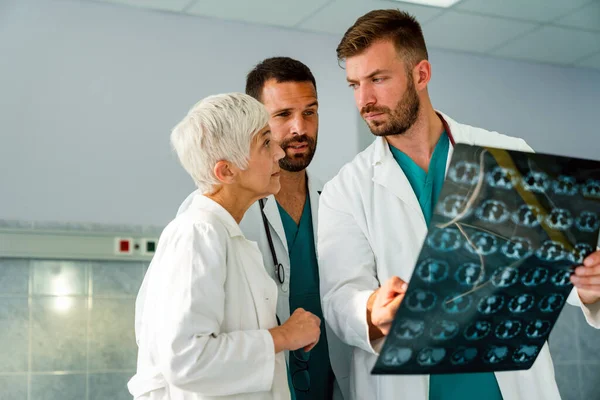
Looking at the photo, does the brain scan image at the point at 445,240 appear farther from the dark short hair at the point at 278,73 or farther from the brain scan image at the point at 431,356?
the dark short hair at the point at 278,73

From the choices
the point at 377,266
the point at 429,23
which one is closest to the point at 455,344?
the point at 377,266

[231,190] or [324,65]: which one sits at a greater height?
[324,65]

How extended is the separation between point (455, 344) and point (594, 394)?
420cm

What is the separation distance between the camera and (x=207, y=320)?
4.80 feet

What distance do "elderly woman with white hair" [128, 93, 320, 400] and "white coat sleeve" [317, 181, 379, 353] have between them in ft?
0.36

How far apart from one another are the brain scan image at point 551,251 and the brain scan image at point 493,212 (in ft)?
0.33

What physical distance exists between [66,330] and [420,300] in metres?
2.93

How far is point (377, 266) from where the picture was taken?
6.18 feet

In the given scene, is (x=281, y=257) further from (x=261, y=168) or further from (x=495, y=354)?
(x=495, y=354)

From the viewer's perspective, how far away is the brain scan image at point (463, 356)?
133 centimetres

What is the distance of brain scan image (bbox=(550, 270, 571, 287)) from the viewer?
4.42 feet

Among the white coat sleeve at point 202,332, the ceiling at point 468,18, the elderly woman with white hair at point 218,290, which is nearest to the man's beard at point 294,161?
the elderly woman with white hair at point 218,290

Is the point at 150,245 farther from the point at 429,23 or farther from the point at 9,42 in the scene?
the point at 429,23

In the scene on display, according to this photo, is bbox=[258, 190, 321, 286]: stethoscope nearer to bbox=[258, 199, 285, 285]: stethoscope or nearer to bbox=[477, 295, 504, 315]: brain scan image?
bbox=[258, 199, 285, 285]: stethoscope
